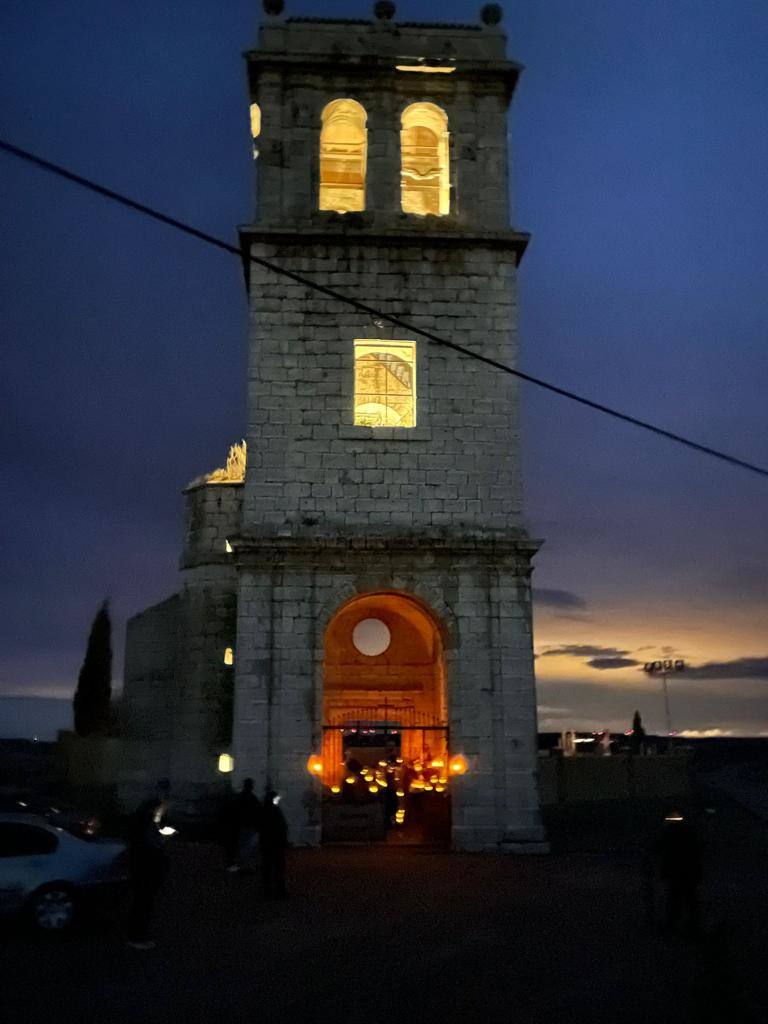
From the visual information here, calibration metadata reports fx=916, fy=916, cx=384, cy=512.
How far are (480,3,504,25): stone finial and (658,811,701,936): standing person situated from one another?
749 inches

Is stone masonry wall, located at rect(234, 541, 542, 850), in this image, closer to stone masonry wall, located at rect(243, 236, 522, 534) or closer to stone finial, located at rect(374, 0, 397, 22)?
stone masonry wall, located at rect(243, 236, 522, 534)

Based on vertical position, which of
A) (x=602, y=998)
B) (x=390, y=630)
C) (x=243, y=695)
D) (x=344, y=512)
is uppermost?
(x=344, y=512)

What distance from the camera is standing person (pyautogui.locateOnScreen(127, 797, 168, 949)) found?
35.3 feet

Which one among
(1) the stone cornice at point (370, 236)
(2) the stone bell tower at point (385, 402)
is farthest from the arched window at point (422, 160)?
(1) the stone cornice at point (370, 236)

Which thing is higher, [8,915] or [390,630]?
[390,630]

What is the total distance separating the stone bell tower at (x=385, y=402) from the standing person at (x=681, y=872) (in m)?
6.45

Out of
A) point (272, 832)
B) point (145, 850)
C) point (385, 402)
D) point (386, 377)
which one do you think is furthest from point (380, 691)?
point (145, 850)

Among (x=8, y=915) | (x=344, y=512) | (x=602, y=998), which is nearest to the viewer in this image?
(x=602, y=998)

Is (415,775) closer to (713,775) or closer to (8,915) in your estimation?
(8,915)

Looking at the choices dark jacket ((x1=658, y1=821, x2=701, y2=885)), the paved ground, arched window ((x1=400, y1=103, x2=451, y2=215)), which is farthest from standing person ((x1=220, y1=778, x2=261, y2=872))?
arched window ((x1=400, y1=103, x2=451, y2=215))

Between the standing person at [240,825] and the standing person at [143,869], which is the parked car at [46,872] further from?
the standing person at [240,825]

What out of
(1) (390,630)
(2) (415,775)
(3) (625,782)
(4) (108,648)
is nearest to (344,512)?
(1) (390,630)

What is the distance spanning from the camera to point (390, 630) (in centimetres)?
2461

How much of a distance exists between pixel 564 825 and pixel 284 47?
21469 mm
